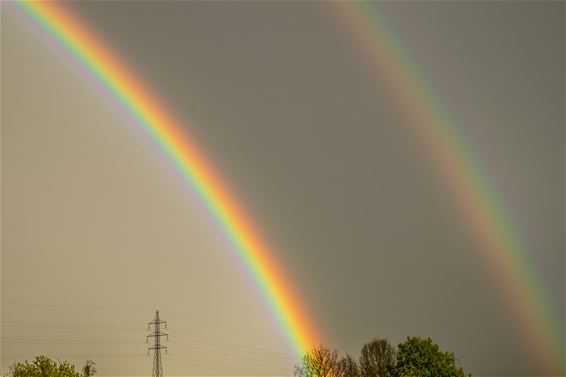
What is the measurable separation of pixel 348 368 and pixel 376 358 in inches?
241

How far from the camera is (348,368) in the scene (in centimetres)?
10112

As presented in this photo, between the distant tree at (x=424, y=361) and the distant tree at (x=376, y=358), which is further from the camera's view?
the distant tree at (x=376, y=358)

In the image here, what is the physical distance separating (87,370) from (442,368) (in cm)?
5437

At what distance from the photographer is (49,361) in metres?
64.8

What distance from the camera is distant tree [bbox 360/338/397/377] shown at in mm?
95562

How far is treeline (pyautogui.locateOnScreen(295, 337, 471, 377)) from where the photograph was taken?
76.8 metres

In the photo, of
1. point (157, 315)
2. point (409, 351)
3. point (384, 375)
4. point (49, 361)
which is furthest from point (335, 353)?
point (49, 361)

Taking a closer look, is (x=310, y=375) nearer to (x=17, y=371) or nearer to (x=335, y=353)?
(x=335, y=353)

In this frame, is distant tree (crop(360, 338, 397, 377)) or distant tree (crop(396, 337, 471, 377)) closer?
distant tree (crop(396, 337, 471, 377))

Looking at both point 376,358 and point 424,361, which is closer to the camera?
point 424,361

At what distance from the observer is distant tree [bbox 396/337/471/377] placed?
2997 inches

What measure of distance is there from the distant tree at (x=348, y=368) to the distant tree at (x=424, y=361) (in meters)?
20.0

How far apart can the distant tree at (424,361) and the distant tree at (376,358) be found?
1490 centimetres

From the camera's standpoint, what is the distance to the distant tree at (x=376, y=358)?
314 feet
